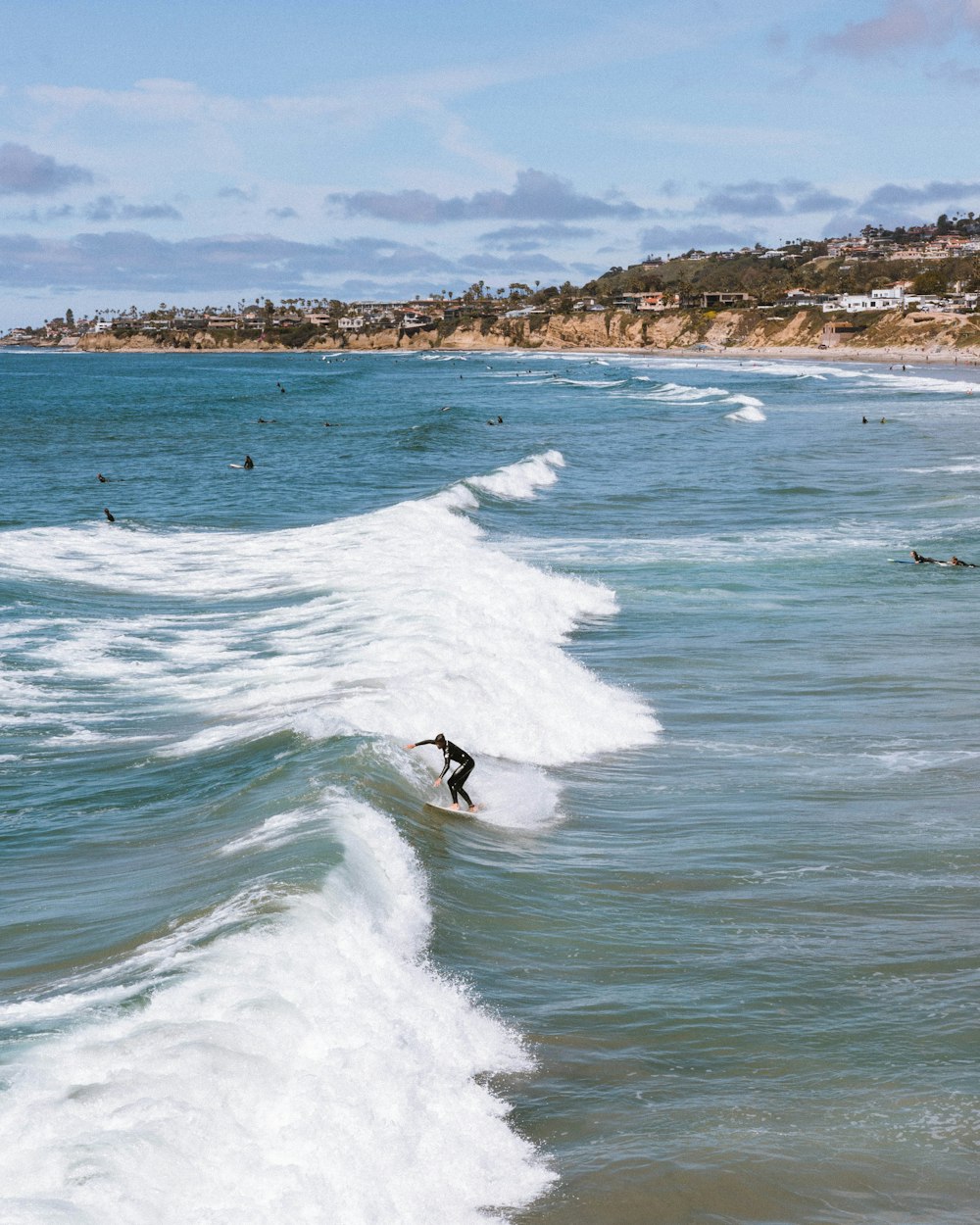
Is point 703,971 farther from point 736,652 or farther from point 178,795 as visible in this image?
point 736,652

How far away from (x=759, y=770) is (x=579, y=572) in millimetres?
14806

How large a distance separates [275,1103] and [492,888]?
15.2ft

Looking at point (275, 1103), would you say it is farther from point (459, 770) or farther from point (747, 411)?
point (747, 411)

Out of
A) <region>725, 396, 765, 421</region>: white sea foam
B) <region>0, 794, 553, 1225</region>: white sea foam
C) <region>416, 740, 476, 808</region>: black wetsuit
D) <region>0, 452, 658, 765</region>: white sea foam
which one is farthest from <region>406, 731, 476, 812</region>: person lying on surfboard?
<region>725, 396, 765, 421</region>: white sea foam

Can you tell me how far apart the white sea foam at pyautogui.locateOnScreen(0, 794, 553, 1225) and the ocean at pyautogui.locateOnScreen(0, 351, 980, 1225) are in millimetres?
26

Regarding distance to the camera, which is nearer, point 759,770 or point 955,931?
point 955,931

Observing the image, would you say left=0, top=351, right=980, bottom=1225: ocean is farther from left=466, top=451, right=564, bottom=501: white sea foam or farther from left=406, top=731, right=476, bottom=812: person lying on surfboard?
left=466, top=451, right=564, bottom=501: white sea foam

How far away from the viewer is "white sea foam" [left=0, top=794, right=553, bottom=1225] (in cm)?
727

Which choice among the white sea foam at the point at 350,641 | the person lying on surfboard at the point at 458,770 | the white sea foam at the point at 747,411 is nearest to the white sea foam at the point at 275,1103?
the person lying on surfboard at the point at 458,770

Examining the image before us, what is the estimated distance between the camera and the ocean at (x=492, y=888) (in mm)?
7805

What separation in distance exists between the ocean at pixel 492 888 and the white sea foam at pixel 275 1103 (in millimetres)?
26

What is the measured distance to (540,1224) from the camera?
291 inches

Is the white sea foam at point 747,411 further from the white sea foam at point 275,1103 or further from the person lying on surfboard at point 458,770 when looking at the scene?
the white sea foam at point 275,1103

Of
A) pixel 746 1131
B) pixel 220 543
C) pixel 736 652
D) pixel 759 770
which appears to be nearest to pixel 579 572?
pixel 736 652
